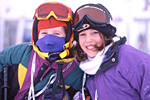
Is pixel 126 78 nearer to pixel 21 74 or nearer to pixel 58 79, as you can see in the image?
pixel 58 79

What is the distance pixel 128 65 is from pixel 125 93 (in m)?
0.33

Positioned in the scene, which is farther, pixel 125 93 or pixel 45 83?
pixel 45 83

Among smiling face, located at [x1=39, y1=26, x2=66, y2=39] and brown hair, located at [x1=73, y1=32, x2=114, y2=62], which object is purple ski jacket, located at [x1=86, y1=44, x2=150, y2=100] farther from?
smiling face, located at [x1=39, y1=26, x2=66, y2=39]

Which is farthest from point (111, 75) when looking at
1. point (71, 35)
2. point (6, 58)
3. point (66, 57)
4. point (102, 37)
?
point (6, 58)

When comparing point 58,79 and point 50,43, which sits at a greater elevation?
point 50,43

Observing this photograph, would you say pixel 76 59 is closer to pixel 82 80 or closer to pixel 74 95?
pixel 82 80

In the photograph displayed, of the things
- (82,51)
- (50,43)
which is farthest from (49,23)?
(82,51)

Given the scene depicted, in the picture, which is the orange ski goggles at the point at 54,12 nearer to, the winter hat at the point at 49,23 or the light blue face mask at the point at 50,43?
the winter hat at the point at 49,23

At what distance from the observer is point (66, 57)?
2.32 meters

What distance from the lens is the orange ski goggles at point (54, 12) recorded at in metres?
2.27

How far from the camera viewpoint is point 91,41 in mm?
2096

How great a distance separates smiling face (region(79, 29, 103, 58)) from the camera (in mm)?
2098

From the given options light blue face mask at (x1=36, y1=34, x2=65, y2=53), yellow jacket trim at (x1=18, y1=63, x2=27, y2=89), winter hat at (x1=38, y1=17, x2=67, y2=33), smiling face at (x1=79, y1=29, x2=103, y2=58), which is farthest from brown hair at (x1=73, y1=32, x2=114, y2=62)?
yellow jacket trim at (x1=18, y1=63, x2=27, y2=89)

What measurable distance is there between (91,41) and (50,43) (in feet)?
1.81
